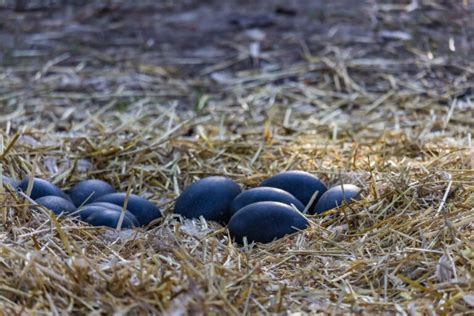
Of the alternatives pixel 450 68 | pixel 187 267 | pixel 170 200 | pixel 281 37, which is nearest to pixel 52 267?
pixel 187 267

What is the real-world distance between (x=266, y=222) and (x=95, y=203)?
78 cm

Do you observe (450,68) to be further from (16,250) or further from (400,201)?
(16,250)

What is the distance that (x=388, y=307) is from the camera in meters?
2.94

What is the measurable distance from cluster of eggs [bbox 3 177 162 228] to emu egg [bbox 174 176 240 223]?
0.45 ft

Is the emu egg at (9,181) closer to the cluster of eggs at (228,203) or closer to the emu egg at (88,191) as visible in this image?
the cluster of eggs at (228,203)

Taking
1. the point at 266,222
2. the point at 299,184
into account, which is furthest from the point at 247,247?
the point at 299,184

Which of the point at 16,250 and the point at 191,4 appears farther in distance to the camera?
the point at 191,4

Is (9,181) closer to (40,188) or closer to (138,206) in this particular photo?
(40,188)

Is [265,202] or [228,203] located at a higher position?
[265,202]

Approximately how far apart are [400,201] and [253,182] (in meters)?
0.92

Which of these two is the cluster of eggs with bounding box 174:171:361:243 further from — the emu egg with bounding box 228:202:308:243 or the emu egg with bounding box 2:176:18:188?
the emu egg with bounding box 2:176:18:188

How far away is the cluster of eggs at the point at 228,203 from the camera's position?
12.3ft

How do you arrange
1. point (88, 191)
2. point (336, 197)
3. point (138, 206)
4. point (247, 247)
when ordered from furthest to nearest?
point (88, 191) < point (138, 206) < point (336, 197) < point (247, 247)

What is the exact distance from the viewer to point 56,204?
389cm
